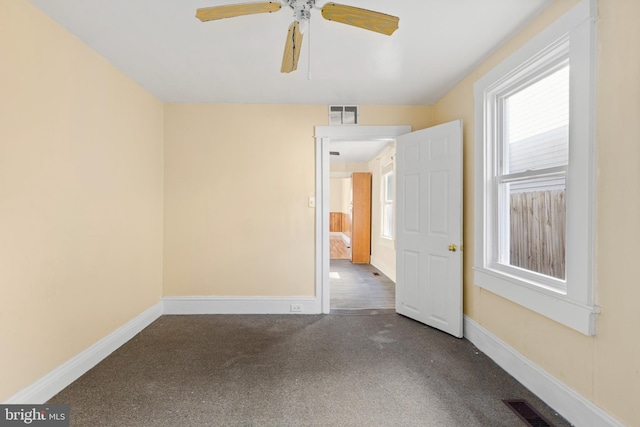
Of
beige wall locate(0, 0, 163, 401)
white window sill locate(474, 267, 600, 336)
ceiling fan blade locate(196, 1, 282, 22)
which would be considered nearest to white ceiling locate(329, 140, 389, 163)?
white window sill locate(474, 267, 600, 336)

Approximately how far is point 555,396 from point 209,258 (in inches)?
126

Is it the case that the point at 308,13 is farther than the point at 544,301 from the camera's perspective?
No

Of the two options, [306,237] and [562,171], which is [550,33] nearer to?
[562,171]

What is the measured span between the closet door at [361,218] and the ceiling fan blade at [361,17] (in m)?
5.25

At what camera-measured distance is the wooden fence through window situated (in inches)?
71.1

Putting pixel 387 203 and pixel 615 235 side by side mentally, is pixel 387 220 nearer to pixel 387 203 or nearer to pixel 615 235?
pixel 387 203

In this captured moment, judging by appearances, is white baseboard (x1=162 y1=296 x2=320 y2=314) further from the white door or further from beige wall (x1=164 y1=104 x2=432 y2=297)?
the white door

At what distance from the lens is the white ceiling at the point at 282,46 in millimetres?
1803

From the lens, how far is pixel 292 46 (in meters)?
1.72

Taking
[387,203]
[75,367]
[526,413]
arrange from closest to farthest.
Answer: [526,413]
[75,367]
[387,203]

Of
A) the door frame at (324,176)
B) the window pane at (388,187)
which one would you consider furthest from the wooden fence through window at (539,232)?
the window pane at (388,187)

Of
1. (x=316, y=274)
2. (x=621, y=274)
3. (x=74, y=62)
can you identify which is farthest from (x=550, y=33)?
(x=74, y=62)

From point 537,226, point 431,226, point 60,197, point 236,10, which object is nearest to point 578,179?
point 537,226

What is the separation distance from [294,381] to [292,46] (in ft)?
7.22
